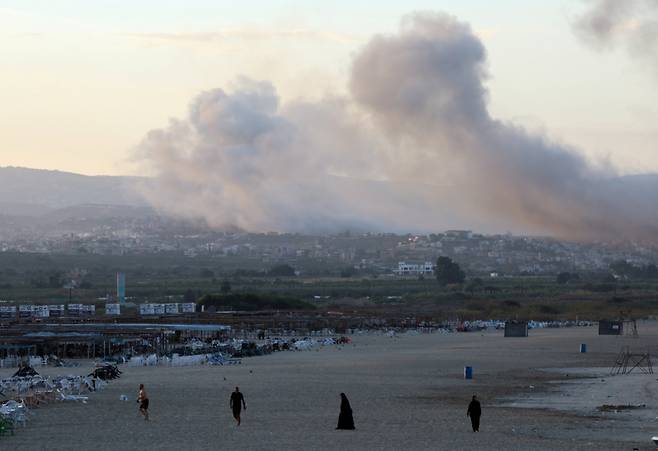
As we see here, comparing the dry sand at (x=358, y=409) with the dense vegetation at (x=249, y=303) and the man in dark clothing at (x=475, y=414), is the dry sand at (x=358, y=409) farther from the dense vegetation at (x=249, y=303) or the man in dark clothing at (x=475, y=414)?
the dense vegetation at (x=249, y=303)

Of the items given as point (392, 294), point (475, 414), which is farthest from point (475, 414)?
point (392, 294)

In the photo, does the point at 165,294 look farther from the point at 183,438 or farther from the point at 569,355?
the point at 183,438

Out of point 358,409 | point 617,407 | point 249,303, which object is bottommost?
point 358,409

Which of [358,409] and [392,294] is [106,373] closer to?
[358,409]

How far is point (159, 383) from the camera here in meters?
54.6

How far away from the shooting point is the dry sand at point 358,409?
34.6 meters

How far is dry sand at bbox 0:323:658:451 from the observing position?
34625mm

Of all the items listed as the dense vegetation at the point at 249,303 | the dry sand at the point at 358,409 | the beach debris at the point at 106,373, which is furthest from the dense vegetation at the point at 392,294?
the beach debris at the point at 106,373

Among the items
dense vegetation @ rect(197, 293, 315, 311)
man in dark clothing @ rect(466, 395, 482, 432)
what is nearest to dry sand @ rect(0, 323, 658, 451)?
man in dark clothing @ rect(466, 395, 482, 432)

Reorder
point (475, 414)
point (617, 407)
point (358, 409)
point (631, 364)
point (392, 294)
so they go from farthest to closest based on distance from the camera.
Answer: point (392, 294) → point (631, 364) → point (358, 409) → point (617, 407) → point (475, 414)

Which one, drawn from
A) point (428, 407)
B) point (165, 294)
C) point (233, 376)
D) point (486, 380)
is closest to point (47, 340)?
point (233, 376)

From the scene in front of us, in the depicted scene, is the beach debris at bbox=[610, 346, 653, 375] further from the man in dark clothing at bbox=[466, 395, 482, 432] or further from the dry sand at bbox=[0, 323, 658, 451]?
the man in dark clothing at bbox=[466, 395, 482, 432]

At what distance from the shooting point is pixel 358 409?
43375mm

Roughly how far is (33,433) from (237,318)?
81130mm
